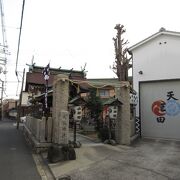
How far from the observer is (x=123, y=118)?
14.3m

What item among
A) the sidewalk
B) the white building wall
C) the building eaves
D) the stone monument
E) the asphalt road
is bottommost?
the asphalt road

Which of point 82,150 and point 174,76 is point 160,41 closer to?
point 174,76

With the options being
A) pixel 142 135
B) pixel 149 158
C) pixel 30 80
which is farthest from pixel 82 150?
pixel 30 80

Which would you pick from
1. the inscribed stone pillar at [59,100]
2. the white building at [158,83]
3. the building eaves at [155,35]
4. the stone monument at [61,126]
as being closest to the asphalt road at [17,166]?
the stone monument at [61,126]

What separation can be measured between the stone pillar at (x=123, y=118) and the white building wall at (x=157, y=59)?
3246 millimetres

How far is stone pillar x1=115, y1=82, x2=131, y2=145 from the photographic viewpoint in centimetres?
1407

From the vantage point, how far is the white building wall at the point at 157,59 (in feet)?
54.0

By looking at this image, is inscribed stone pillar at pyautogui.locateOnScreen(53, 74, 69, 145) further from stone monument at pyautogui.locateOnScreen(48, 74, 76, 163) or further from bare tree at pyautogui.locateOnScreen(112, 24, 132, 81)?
bare tree at pyautogui.locateOnScreen(112, 24, 132, 81)

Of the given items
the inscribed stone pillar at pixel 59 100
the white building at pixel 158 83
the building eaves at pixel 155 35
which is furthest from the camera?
the building eaves at pixel 155 35

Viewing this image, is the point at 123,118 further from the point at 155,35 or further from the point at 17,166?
the point at 155,35

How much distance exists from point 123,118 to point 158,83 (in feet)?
13.6

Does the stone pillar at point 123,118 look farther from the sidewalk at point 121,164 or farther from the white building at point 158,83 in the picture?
the white building at point 158,83

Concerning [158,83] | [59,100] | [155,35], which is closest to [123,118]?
[59,100]

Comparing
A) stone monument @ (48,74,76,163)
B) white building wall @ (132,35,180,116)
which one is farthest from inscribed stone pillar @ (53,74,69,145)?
white building wall @ (132,35,180,116)
